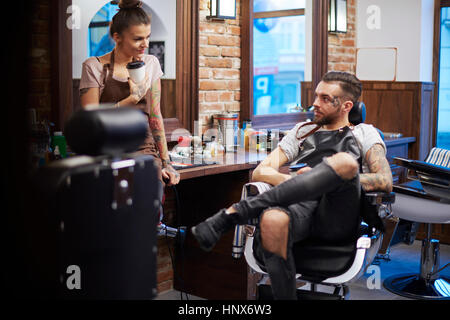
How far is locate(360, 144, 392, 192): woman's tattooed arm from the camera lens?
9.57 ft

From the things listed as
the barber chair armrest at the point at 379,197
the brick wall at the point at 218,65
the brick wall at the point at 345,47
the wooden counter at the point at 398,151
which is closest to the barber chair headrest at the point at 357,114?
the barber chair armrest at the point at 379,197

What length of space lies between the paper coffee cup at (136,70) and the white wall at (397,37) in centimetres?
304

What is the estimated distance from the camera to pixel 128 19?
3.16m

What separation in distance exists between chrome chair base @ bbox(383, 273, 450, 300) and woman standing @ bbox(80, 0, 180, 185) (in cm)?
180

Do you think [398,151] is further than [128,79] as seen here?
Yes

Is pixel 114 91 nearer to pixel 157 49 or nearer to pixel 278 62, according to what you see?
pixel 157 49

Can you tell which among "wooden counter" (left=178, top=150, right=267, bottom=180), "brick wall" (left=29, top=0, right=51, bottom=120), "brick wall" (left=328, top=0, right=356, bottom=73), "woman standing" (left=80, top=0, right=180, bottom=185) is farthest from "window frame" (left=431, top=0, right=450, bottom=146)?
"brick wall" (left=29, top=0, right=51, bottom=120)

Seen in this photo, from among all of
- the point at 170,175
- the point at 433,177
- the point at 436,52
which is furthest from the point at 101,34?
the point at 436,52

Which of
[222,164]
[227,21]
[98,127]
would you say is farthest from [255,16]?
[98,127]

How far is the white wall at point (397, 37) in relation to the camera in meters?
5.35

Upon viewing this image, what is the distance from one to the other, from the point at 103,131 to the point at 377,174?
1.71 m

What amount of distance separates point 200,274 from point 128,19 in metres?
1.71

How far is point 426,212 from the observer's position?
3.90 metres
